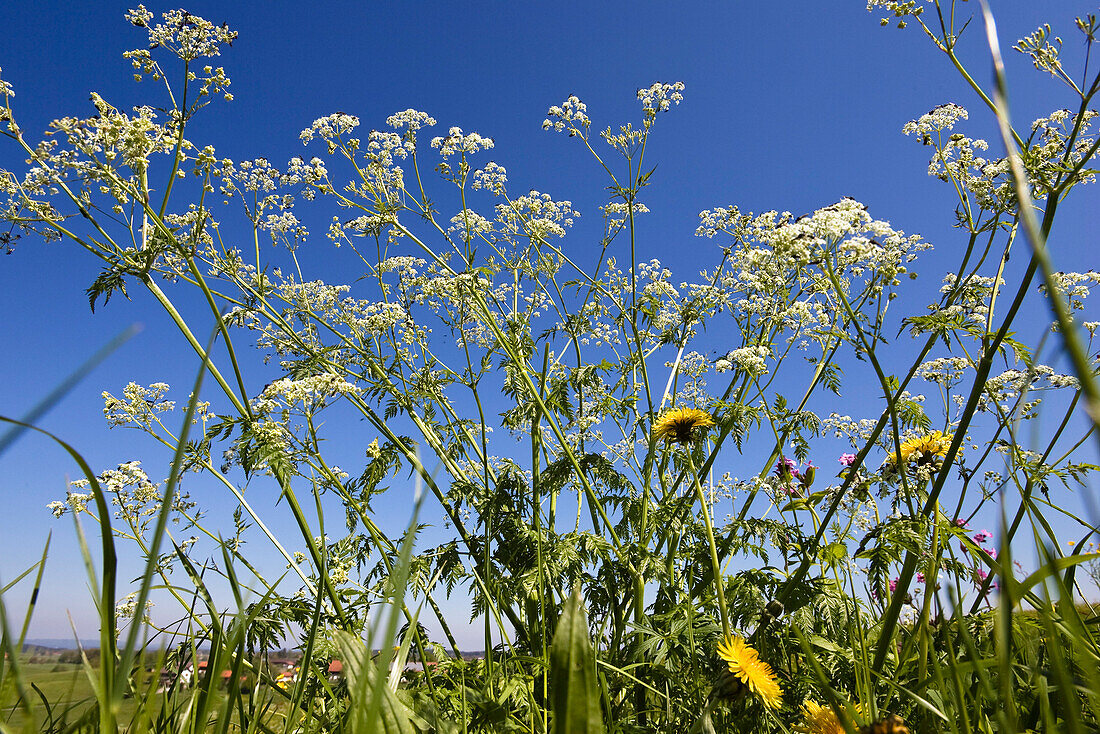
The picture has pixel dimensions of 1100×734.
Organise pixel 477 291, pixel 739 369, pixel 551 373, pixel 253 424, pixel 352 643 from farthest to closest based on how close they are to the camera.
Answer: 1. pixel 551 373
2. pixel 477 291
3. pixel 739 369
4. pixel 253 424
5. pixel 352 643

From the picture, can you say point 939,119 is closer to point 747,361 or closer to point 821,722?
point 747,361

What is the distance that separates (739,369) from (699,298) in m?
0.93

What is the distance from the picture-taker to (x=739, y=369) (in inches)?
126

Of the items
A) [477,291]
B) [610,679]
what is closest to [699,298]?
[477,291]

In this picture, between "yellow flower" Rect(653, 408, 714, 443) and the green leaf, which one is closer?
the green leaf

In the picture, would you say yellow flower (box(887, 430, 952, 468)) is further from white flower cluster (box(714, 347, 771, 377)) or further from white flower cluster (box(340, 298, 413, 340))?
white flower cluster (box(340, 298, 413, 340))

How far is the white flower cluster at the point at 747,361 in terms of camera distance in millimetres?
3006

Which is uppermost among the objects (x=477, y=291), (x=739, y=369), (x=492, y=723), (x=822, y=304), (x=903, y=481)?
(x=477, y=291)

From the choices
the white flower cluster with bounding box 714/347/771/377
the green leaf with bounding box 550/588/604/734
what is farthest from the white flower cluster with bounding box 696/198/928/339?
the green leaf with bounding box 550/588/604/734

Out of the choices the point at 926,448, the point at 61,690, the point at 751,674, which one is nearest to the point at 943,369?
the point at 926,448

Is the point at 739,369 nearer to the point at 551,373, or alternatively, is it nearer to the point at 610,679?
the point at 551,373

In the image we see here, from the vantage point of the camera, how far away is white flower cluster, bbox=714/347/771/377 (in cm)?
301

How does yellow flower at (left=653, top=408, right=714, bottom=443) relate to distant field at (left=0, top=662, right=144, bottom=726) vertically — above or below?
above

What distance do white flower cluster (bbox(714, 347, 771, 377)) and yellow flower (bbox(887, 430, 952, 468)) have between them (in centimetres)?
70
